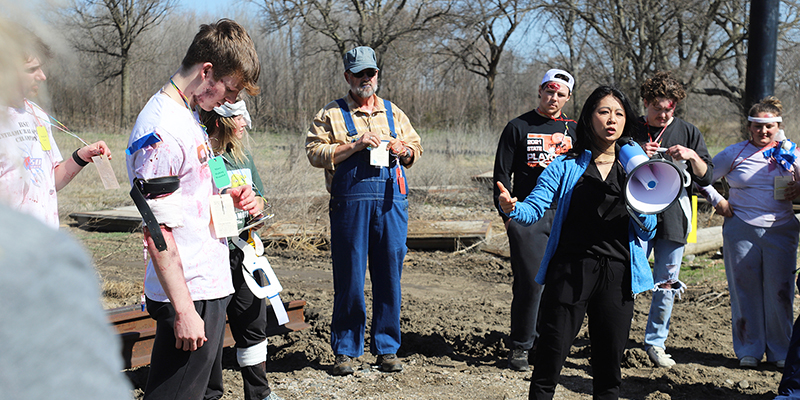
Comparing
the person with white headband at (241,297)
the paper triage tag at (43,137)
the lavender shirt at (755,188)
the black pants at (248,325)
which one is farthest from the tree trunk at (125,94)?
the lavender shirt at (755,188)

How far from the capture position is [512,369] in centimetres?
464

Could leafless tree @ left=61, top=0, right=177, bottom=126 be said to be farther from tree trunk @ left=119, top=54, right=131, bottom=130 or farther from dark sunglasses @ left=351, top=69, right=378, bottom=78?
dark sunglasses @ left=351, top=69, right=378, bottom=78

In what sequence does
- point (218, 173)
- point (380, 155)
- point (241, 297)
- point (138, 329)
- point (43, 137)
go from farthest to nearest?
1. point (380, 155)
2. point (138, 329)
3. point (241, 297)
4. point (43, 137)
5. point (218, 173)

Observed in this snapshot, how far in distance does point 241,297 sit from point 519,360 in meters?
2.17

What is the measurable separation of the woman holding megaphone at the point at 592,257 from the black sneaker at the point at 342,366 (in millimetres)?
1681

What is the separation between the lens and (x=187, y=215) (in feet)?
7.54

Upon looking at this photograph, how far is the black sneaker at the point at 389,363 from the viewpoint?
4535mm

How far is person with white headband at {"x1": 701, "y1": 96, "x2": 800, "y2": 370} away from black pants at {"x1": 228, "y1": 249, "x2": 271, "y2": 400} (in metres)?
3.49

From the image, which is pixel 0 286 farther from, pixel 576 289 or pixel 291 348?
pixel 291 348

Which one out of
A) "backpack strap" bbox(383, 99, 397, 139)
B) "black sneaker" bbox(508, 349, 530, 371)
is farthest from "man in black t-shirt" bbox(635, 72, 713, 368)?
"backpack strap" bbox(383, 99, 397, 139)

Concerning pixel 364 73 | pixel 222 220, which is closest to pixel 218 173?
pixel 222 220

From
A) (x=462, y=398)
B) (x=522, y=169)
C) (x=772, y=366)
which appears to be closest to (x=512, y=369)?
(x=462, y=398)

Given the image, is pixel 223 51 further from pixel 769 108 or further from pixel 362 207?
pixel 769 108

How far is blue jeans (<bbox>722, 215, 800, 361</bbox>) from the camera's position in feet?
15.4
